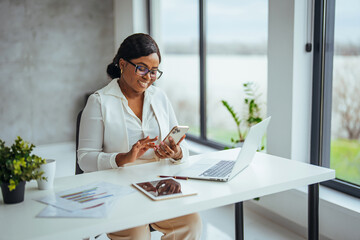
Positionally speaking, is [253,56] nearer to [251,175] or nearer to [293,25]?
[293,25]

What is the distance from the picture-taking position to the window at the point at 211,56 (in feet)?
14.0

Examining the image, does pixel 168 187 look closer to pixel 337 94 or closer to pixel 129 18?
pixel 337 94

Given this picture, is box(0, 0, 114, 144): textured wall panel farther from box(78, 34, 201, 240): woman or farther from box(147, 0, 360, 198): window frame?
box(147, 0, 360, 198): window frame

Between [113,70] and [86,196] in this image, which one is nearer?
[86,196]

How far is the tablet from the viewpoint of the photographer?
1393 mm

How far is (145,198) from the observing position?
1.39 m

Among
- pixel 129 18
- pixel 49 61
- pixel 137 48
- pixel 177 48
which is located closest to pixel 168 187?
pixel 137 48

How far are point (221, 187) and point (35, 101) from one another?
4.38 metres

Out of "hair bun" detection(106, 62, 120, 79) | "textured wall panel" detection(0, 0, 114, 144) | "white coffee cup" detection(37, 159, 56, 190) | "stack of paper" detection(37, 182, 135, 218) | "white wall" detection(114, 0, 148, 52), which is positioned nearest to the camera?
"stack of paper" detection(37, 182, 135, 218)

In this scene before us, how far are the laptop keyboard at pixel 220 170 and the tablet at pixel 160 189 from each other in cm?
13

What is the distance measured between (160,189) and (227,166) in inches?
17.5

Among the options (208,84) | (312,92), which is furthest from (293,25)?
(208,84)

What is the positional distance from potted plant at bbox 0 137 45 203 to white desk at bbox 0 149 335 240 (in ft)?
0.15

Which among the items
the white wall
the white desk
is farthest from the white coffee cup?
the white wall
